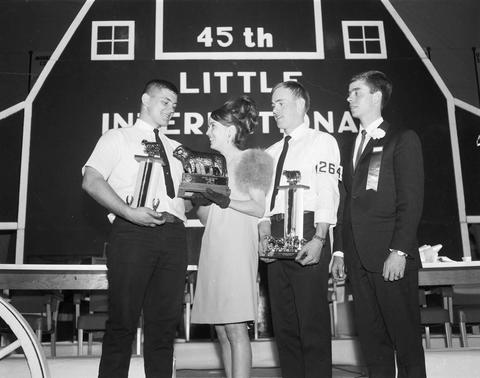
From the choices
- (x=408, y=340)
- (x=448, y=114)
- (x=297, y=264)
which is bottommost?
(x=408, y=340)

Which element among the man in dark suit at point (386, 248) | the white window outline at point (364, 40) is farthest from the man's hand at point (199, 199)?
the white window outline at point (364, 40)

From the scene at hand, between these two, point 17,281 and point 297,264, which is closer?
Answer: point 297,264

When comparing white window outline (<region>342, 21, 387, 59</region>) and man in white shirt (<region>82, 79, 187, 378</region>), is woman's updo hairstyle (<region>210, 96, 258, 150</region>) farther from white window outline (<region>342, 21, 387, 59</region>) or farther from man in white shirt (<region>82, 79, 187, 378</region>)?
white window outline (<region>342, 21, 387, 59</region>)

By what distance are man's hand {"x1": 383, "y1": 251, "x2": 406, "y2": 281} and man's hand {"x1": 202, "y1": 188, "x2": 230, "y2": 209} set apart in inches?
29.1

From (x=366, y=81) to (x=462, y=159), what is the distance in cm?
276

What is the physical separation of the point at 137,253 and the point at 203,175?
47cm

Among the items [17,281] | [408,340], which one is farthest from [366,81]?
[17,281]

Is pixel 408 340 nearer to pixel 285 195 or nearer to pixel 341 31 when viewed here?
pixel 285 195

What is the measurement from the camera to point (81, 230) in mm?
5016

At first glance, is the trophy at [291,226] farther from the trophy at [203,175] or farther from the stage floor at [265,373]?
the stage floor at [265,373]

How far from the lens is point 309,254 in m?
2.47

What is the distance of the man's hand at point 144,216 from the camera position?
2439mm

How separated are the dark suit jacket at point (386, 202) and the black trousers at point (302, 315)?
0.65ft

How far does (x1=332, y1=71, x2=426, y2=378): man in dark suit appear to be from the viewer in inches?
93.7
